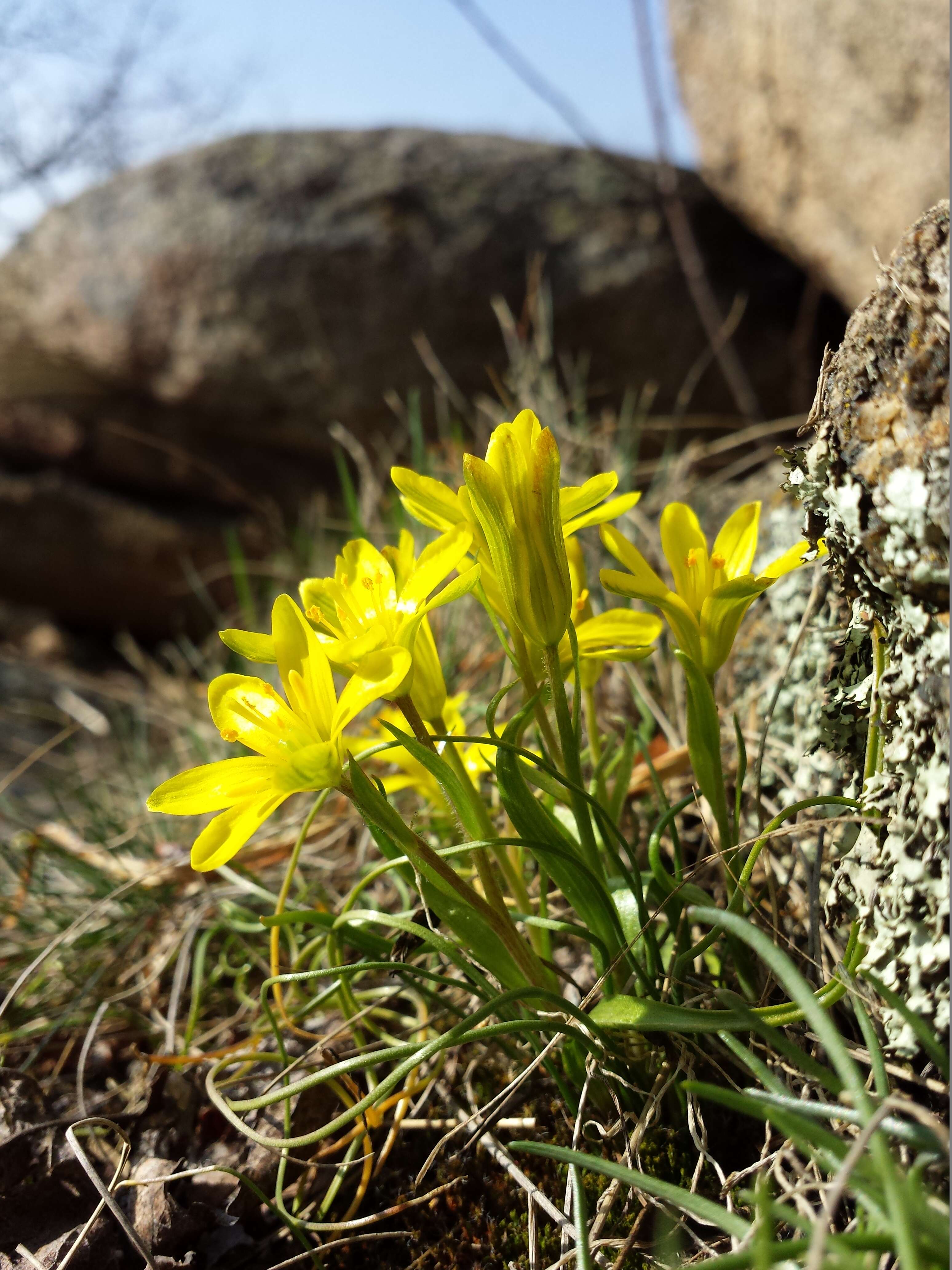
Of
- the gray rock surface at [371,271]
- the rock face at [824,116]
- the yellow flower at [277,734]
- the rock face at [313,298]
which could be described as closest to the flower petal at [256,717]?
the yellow flower at [277,734]

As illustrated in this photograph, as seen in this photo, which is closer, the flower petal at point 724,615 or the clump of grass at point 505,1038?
the clump of grass at point 505,1038

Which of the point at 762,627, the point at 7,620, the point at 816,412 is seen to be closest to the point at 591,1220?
the point at 816,412

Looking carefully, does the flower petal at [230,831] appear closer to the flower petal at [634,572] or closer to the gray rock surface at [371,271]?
the flower petal at [634,572]

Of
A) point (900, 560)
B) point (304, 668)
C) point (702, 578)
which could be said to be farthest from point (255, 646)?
point (900, 560)

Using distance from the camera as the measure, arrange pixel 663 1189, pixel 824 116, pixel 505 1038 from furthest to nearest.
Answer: pixel 824 116 → pixel 505 1038 → pixel 663 1189

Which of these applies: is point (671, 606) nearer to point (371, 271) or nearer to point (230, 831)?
point (230, 831)

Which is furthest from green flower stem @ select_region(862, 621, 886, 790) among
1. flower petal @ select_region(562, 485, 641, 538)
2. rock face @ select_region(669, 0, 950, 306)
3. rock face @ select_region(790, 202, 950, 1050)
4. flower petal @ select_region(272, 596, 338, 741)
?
rock face @ select_region(669, 0, 950, 306)

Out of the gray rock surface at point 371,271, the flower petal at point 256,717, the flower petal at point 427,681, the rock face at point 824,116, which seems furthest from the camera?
the gray rock surface at point 371,271
